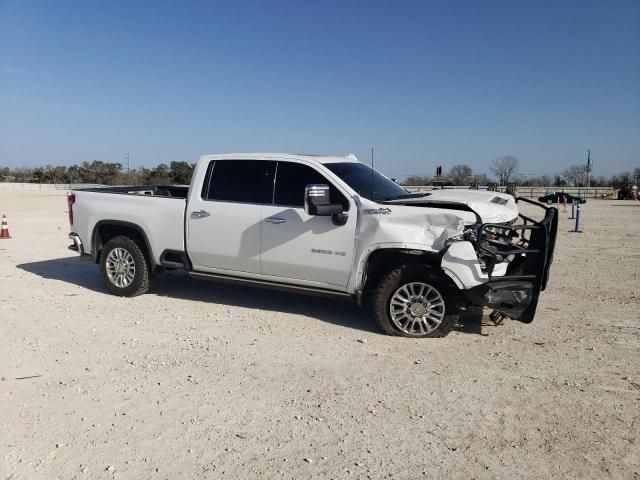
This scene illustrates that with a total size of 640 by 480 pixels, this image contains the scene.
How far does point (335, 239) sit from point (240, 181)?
60.1 inches

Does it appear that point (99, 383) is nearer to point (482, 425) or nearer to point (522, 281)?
point (482, 425)

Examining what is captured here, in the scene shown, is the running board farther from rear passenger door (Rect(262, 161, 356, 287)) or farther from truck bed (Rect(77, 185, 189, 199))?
truck bed (Rect(77, 185, 189, 199))

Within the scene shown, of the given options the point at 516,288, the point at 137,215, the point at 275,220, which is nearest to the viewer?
the point at 516,288

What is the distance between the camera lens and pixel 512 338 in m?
5.69

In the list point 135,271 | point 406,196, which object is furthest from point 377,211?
point 135,271

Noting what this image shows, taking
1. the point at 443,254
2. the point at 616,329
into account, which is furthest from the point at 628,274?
the point at 443,254

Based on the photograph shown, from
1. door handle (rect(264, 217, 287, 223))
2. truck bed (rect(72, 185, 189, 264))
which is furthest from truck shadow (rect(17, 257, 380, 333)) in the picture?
door handle (rect(264, 217, 287, 223))

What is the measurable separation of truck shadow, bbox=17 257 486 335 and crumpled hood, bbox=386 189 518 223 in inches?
50.6

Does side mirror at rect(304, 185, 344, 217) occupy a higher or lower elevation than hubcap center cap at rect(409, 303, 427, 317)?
higher

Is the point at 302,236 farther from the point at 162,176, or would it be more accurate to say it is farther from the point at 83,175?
the point at 83,175

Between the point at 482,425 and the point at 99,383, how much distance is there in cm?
298

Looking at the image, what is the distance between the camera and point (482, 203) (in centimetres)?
559

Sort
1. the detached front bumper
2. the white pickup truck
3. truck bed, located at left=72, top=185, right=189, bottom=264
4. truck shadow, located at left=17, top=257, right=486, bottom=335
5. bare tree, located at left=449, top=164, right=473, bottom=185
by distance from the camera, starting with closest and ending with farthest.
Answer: the detached front bumper, the white pickup truck, truck shadow, located at left=17, top=257, right=486, bottom=335, truck bed, located at left=72, top=185, right=189, bottom=264, bare tree, located at left=449, top=164, right=473, bottom=185

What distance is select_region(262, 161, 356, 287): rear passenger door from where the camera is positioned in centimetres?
581
